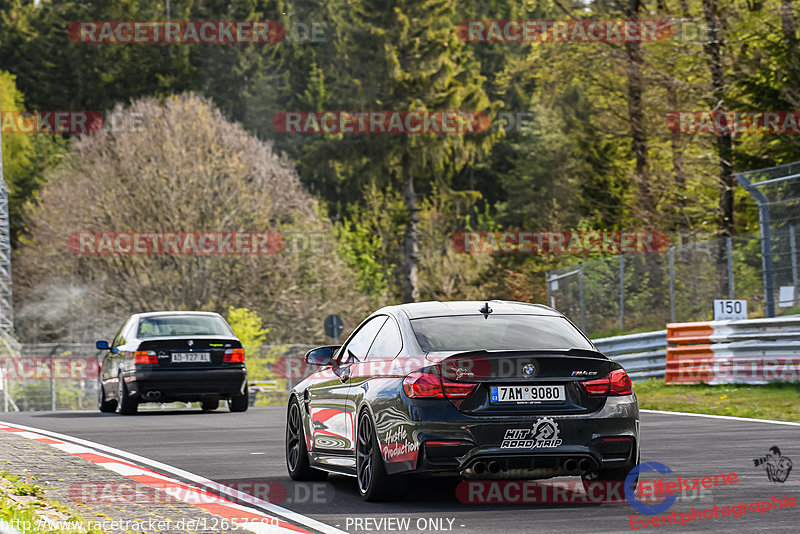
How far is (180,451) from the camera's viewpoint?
44.9ft

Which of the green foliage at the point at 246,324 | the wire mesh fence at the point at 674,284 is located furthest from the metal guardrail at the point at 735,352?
the green foliage at the point at 246,324

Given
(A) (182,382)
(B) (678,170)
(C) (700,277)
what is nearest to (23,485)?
(A) (182,382)

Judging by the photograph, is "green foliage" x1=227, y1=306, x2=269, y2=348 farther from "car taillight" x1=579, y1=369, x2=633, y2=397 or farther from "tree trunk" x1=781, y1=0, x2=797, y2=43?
"car taillight" x1=579, y1=369, x2=633, y2=397

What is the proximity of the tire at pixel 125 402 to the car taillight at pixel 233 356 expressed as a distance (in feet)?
5.00

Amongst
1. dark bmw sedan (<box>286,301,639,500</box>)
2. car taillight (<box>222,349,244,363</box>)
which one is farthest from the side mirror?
car taillight (<box>222,349,244,363</box>)

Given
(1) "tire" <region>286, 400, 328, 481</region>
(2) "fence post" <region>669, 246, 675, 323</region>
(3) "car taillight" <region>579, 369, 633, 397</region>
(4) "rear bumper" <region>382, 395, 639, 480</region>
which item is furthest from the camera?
(2) "fence post" <region>669, 246, 675, 323</region>

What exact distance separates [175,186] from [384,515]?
44175 mm

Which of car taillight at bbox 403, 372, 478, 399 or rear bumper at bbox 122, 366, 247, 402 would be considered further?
rear bumper at bbox 122, 366, 247, 402

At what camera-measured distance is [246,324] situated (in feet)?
168

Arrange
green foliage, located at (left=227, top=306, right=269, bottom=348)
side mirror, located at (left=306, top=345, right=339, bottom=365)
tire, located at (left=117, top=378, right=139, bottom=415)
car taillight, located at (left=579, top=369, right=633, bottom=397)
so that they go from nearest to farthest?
1. car taillight, located at (left=579, top=369, right=633, bottom=397)
2. side mirror, located at (left=306, top=345, right=339, bottom=365)
3. tire, located at (left=117, top=378, right=139, bottom=415)
4. green foliage, located at (left=227, top=306, right=269, bottom=348)

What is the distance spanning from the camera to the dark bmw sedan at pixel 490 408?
877cm

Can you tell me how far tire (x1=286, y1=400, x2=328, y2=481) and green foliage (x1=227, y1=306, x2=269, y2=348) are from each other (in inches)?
1551

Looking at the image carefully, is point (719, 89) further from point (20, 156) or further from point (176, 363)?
point (20, 156)

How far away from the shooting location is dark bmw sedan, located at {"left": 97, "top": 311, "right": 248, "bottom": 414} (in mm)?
20750
